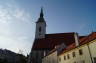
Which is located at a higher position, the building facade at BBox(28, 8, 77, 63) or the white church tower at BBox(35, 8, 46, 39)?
the white church tower at BBox(35, 8, 46, 39)

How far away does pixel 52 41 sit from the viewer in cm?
5369

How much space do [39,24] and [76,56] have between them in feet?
124

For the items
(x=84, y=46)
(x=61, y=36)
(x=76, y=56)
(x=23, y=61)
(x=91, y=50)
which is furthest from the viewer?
(x=23, y=61)

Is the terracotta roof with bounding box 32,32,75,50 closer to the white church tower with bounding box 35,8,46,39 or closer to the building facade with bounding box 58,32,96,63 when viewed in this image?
the white church tower with bounding box 35,8,46,39

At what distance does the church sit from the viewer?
1953 inches

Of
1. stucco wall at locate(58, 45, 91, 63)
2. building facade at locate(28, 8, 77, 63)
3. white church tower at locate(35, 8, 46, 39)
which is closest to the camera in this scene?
stucco wall at locate(58, 45, 91, 63)

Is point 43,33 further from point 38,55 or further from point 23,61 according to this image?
point 23,61

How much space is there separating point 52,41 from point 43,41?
15.2ft

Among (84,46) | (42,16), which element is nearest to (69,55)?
(84,46)

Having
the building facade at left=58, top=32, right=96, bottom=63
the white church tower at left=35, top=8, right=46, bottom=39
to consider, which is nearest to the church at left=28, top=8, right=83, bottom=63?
the white church tower at left=35, top=8, right=46, bottom=39

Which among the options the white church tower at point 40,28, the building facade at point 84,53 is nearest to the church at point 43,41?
the white church tower at point 40,28

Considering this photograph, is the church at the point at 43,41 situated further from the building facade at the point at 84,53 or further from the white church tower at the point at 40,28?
the building facade at the point at 84,53

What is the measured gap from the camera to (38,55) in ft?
163

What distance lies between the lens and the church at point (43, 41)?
49594 millimetres
